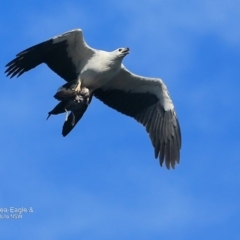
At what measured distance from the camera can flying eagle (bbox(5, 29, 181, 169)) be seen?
60.9 ft

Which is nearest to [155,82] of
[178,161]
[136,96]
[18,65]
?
[136,96]

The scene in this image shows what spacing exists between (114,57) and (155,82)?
5.01 ft

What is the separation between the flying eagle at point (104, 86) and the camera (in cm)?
1856

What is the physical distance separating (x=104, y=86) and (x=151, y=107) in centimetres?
126

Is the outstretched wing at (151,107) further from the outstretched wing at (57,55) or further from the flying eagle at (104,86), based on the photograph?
the outstretched wing at (57,55)

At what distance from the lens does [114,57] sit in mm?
18469

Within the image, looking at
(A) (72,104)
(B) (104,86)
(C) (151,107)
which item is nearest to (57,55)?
(A) (72,104)

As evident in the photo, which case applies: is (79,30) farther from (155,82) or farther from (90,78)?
(155,82)

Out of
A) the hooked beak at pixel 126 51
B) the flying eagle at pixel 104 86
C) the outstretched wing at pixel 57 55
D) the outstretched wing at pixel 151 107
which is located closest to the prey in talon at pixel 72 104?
the flying eagle at pixel 104 86

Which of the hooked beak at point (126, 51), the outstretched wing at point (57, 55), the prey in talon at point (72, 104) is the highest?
the outstretched wing at point (57, 55)

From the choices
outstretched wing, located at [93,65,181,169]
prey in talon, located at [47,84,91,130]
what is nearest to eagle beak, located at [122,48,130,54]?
outstretched wing, located at [93,65,181,169]

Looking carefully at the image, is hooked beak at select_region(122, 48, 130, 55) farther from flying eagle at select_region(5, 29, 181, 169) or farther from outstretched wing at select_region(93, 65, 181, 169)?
outstretched wing at select_region(93, 65, 181, 169)

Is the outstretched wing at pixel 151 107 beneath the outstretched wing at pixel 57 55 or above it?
beneath

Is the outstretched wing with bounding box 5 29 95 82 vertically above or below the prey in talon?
above
